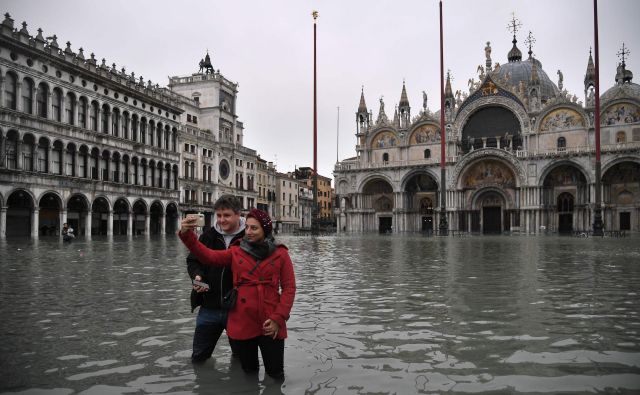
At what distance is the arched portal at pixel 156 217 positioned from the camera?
55.2m

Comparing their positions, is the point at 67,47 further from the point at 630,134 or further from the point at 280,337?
the point at 630,134

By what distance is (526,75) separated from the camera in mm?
71438

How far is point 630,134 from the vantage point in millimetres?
53562

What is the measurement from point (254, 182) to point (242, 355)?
73516mm

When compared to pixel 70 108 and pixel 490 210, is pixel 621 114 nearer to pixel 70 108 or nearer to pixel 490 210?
pixel 490 210

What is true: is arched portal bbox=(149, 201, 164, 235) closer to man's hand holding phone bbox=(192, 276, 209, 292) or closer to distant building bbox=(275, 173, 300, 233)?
distant building bbox=(275, 173, 300, 233)

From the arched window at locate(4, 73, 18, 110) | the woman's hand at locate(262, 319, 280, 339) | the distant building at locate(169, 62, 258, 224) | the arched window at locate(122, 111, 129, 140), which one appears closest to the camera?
the woman's hand at locate(262, 319, 280, 339)

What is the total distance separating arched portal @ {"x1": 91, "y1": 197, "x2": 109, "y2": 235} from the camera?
46.7m

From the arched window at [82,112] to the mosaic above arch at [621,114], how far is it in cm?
4973

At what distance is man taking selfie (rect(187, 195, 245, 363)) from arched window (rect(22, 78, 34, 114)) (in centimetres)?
3991

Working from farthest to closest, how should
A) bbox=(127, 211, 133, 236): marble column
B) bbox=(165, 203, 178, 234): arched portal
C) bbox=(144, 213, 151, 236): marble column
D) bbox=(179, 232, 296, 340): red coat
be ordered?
bbox=(165, 203, 178, 234): arched portal → bbox=(144, 213, 151, 236): marble column → bbox=(127, 211, 133, 236): marble column → bbox=(179, 232, 296, 340): red coat

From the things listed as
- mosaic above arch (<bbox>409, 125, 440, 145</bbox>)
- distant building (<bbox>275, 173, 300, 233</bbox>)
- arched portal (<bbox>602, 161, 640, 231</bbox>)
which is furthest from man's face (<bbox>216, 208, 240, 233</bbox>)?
distant building (<bbox>275, 173, 300, 233</bbox>)

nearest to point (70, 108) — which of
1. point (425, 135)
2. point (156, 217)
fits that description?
point (156, 217)

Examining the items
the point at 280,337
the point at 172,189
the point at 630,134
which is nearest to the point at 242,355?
the point at 280,337
